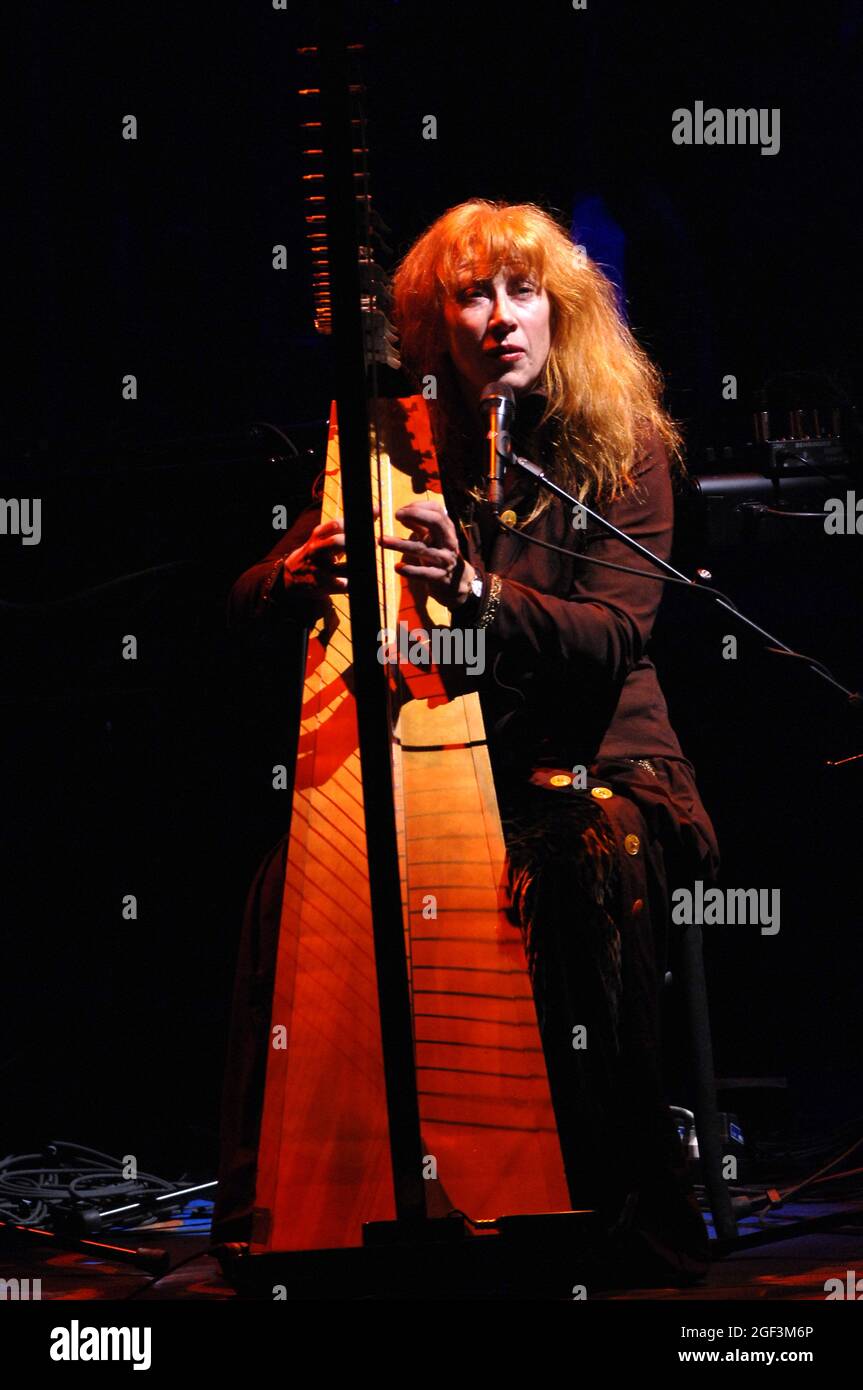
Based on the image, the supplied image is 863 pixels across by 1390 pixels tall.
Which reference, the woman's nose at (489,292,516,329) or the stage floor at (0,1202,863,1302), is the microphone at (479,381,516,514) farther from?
the stage floor at (0,1202,863,1302)

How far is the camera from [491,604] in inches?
77.8

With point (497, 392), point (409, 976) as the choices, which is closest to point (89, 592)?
point (497, 392)

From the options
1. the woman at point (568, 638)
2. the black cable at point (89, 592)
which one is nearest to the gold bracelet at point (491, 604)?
the woman at point (568, 638)

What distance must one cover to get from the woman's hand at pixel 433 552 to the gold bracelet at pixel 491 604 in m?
0.05

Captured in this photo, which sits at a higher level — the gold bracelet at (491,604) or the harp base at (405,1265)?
the gold bracelet at (491,604)

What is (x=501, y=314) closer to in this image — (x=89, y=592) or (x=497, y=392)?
(x=497, y=392)

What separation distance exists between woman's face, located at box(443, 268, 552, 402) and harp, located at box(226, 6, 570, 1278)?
0.37 m

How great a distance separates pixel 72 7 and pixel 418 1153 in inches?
122

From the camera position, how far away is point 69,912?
3.15 m

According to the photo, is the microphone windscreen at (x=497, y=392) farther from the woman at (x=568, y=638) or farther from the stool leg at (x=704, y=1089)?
the stool leg at (x=704, y=1089)

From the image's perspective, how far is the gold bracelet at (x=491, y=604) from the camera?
1.96m

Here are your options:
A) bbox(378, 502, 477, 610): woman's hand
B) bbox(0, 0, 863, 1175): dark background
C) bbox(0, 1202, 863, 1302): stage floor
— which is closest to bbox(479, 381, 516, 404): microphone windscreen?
bbox(378, 502, 477, 610): woman's hand

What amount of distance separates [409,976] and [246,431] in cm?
144

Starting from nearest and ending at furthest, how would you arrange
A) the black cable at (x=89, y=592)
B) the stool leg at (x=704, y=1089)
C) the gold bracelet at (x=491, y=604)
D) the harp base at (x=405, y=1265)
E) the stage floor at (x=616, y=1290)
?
the harp base at (x=405, y=1265) → the stage floor at (x=616, y=1290) → the gold bracelet at (x=491, y=604) → the stool leg at (x=704, y=1089) → the black cable at (x=89, y=592)
